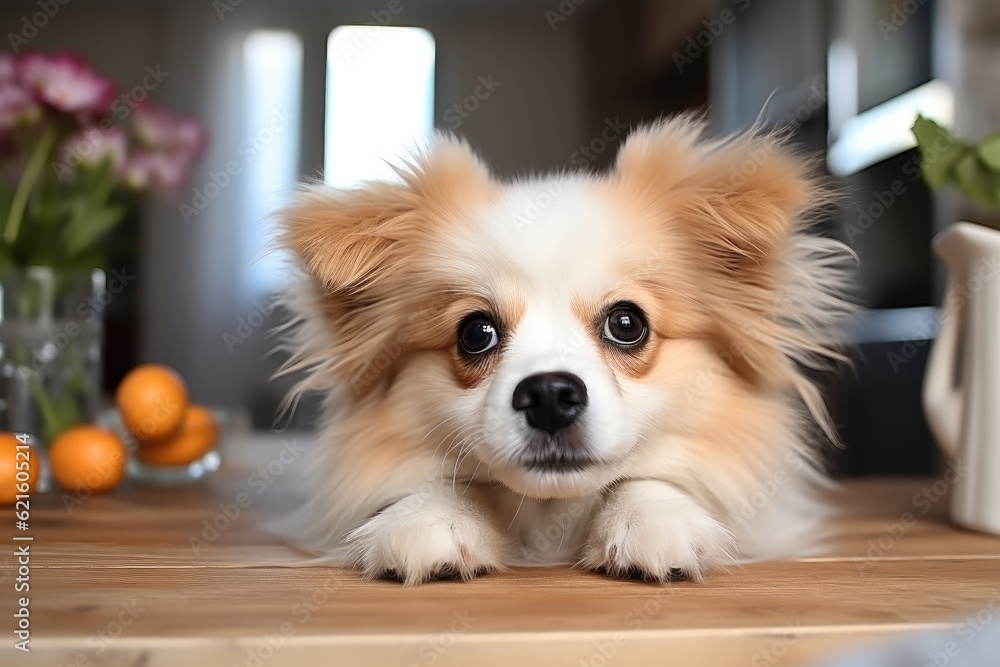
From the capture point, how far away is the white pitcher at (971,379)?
4.50ft

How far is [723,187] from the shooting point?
1329mm

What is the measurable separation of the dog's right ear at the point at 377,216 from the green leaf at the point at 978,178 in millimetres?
836

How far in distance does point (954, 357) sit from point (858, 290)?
1.69 meters

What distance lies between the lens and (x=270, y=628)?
35.1 inches

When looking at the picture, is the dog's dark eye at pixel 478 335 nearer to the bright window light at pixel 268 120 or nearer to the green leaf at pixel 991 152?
the green leaf at pixel 991 152

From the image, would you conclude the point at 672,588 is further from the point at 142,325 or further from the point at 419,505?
the point at 142,325

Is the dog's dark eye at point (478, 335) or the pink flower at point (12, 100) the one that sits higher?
the pink flower at point (12, 100)

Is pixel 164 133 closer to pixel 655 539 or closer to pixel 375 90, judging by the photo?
pixel 655 539
